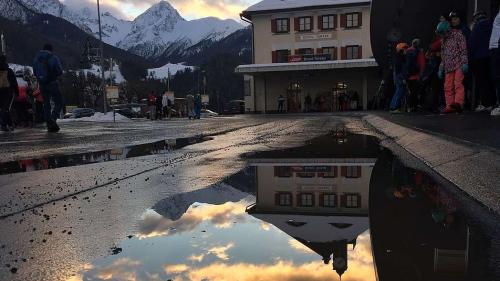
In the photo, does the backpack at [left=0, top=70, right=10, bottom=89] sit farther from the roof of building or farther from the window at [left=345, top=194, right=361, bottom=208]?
the roof of building

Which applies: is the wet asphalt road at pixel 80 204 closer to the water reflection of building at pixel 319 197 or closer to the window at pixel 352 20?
the water reflection of building at pixel 319 197

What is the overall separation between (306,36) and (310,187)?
4040cm

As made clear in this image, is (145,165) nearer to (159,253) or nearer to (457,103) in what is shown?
(159,253)

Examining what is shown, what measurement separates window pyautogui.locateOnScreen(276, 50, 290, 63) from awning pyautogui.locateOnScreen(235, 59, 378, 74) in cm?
286

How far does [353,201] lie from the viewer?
9.60ft

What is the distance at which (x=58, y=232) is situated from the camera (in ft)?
7.72

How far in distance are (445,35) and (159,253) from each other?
882 centimetres

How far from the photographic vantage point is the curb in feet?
9.23

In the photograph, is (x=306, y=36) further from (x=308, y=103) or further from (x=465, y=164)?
(x=465, y=164)

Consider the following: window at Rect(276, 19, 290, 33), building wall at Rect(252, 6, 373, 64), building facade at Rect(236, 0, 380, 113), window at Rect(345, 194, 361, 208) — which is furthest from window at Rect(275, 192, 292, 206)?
window at Rect(276, 19, 290, 33)

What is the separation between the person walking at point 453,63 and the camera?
8.73m

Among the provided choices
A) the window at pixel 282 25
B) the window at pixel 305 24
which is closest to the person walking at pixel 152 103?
the window at pixel 282 25

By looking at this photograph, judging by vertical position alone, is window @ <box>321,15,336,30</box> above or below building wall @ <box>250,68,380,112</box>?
above

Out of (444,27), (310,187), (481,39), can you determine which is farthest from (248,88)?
(310,187)
